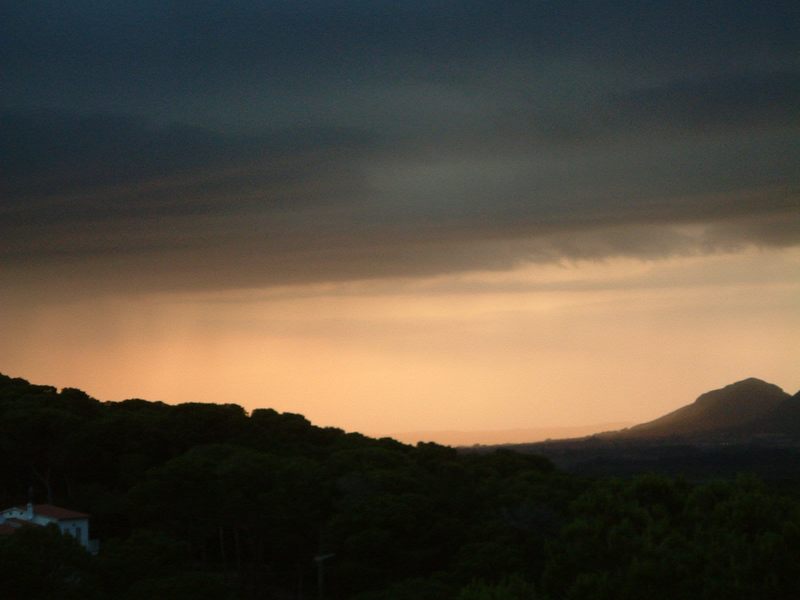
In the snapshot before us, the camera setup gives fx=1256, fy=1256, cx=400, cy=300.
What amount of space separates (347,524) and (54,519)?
645 inches

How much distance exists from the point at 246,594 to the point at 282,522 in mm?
5985

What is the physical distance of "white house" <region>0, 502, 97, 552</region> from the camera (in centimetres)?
6969

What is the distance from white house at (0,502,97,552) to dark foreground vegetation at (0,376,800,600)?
337 centimetres

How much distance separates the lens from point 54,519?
229 ft

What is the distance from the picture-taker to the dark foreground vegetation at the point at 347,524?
57.3 metres

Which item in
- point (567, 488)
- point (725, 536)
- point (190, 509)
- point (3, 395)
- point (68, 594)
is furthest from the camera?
point (3, 395)

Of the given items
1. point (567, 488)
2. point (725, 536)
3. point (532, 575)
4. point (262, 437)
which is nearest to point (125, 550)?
point (532, 575)

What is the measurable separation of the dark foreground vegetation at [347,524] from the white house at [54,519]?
3.37m

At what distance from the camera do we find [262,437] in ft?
338

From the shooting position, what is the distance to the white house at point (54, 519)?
229 ft

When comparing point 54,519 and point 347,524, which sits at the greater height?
point 54,519

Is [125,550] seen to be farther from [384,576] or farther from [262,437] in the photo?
[262,437]

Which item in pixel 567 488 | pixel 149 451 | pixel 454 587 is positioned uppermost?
A: pixel 149 451

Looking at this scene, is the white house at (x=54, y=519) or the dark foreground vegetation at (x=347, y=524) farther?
the white house at (x=54, y=519)
